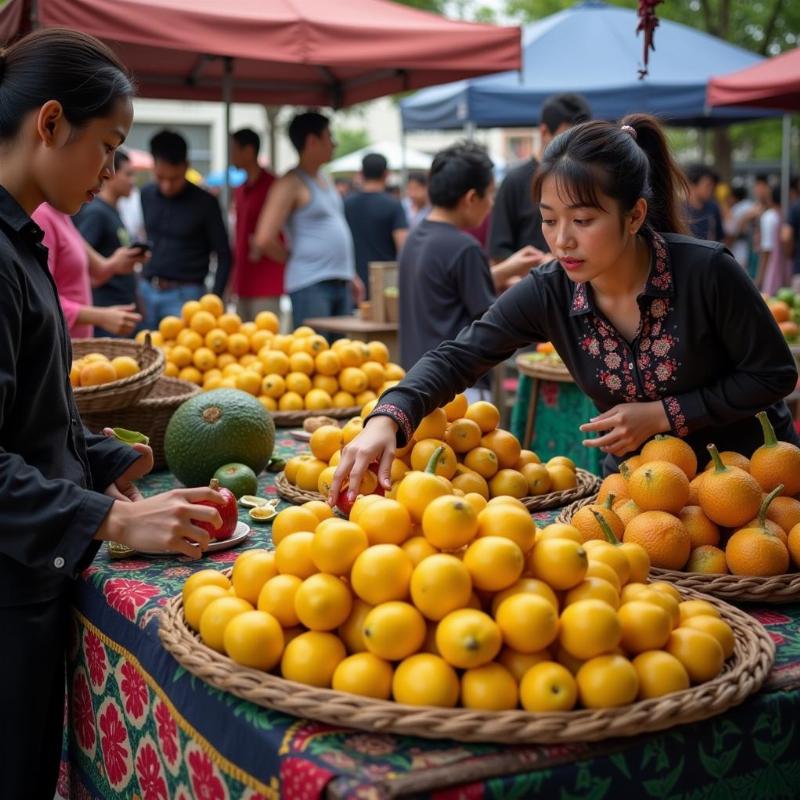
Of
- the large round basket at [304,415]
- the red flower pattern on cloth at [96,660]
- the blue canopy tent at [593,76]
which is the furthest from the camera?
the blue canopy tent at [593,76]

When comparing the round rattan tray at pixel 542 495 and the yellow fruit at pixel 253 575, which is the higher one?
the yellow fruit at pixel 253 575

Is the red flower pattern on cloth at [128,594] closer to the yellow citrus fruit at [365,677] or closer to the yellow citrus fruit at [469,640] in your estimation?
the yellow citrus fruit at [365,677]

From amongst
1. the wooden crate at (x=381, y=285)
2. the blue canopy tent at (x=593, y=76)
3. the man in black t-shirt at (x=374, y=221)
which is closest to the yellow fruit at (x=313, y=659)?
the wooden crate at (x=381, y=285)

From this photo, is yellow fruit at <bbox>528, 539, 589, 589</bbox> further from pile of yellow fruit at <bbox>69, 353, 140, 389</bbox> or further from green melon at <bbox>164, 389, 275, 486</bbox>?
pile of yellow fruit at <bbox>69, 353, 140, 389</bbox>

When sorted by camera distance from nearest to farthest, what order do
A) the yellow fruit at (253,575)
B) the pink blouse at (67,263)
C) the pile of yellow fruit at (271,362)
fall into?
the yellow fruit at (253,575), the pile of yellow fruit at (271,362), the pink blouse at (67,263)

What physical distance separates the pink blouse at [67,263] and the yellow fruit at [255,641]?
9.08ft

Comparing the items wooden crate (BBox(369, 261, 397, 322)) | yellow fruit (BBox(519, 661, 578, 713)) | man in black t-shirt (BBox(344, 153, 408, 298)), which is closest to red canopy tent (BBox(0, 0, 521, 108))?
→ man in black t-shirt (BBox(344, 153, 408, 298))

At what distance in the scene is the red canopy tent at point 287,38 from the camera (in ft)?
17.2

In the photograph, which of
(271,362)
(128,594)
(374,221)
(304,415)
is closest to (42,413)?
(128,594)

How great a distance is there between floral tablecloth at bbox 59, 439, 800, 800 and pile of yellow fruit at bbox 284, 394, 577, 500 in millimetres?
658

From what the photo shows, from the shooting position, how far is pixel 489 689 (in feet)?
4.59

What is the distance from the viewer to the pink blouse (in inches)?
160

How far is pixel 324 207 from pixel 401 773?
587cm

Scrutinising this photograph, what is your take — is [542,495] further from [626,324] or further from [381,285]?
[381,285]
